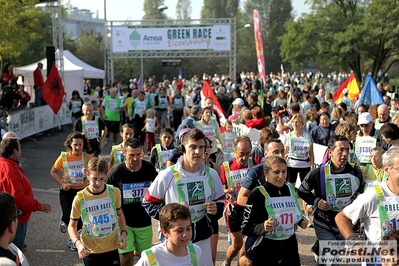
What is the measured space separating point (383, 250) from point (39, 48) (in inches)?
1961

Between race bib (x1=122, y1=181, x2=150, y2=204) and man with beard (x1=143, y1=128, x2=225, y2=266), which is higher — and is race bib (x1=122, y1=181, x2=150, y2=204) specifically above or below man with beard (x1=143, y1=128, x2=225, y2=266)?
below

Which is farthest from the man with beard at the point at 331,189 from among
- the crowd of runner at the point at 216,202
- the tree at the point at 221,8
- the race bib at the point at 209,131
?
the tree at the point at 221,8

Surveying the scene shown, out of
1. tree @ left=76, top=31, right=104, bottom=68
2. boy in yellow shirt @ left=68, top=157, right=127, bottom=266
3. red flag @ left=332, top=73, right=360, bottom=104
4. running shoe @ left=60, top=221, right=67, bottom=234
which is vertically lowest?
running shoe @ left=60, top=221, right=67, bottom=234

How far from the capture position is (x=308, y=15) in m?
45.0

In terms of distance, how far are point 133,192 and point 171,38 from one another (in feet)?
97.1

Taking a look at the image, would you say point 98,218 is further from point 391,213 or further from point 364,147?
point 364,147

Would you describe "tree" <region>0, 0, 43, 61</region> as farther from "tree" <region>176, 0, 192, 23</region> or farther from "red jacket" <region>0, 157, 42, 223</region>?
"tree" <region>176, 0, 192, 23</region>

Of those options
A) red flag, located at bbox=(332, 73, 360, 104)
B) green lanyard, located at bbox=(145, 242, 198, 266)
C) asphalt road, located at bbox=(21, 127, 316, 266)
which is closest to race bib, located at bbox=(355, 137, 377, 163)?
asphalt road, located at bbox=(21, 127, 316, 266)

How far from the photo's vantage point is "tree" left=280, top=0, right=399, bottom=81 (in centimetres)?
4100

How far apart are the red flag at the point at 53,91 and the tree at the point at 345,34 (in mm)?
27874

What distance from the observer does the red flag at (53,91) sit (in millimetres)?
18922

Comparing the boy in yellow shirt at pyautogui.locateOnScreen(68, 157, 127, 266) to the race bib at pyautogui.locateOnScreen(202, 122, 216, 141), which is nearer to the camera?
the boy in yellow shirt at pyautogui.locateOnScreen(68, 157, 127, 266)

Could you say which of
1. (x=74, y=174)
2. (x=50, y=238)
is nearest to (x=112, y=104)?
(x=50, y=238)

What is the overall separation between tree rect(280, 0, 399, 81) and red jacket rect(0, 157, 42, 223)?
3791cm
